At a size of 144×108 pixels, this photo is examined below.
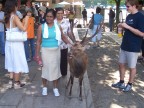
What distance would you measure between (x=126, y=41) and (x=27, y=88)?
2.49 meters

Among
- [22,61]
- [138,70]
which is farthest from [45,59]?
[138,70]

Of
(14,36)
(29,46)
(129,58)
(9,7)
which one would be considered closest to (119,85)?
(129,58)

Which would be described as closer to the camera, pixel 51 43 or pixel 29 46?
pixel 51 43

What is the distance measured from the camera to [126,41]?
6.97 m

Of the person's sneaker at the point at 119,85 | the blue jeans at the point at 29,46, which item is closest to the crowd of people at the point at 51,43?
the person's sneaker at the point at 119,85

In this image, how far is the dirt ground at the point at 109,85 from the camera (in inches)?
258

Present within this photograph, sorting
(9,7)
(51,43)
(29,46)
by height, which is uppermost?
(9,7)

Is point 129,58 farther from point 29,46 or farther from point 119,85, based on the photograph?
point 29,46

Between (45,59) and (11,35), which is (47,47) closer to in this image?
(45,59)

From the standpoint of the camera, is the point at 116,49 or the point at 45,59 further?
the point at 116,49

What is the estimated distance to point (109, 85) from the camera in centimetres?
788

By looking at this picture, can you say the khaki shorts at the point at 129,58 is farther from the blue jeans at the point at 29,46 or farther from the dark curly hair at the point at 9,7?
the blue jeans at the point at 29,46

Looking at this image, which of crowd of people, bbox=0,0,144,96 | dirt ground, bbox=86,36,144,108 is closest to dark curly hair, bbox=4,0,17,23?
crowd of people, bbox=0,0,144,96

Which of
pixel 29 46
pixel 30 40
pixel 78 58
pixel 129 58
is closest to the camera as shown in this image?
pixel 78 58
